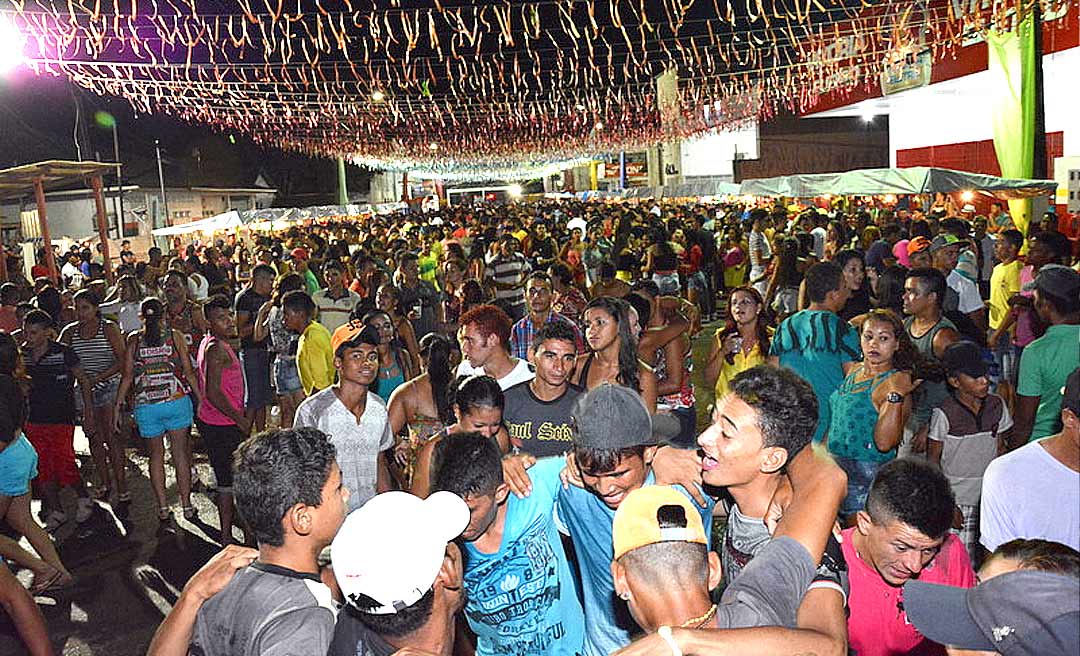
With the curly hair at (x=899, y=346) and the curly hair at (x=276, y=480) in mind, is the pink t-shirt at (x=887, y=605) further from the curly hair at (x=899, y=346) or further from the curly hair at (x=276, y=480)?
the curly hair at (x=899, y=346)

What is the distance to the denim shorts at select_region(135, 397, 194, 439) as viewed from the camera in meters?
7.51

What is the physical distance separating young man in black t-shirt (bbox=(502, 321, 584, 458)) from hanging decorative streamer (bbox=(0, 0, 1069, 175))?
7.69m

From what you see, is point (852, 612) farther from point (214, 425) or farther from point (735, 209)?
point (735, 209)

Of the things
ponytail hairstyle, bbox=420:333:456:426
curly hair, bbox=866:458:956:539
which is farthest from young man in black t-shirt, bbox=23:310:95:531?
curly hair, bbox=866:458:956:539

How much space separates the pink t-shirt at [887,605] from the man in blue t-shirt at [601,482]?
0.58m

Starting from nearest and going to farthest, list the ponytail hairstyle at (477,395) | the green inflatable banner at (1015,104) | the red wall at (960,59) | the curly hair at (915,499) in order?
1. the curly hair at (915,499)
2. the ponytail hairstyle at (477,395)
3. the red wall at (960,59)
4. the green inflatable banner at (1015,104)

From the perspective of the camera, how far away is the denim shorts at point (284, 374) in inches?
328

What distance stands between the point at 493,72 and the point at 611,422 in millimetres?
43182

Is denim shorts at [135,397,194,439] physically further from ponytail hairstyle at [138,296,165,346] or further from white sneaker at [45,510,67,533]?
white sneaker at [45,510,67,533]

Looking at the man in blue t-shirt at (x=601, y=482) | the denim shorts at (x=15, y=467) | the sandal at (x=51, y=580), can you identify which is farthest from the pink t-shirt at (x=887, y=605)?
the denim shorts at (x=15, y=467)

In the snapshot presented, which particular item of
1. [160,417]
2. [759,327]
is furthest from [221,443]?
[759,327]

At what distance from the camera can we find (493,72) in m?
44.5

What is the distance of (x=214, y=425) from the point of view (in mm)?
7125

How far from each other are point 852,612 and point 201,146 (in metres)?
54.0
